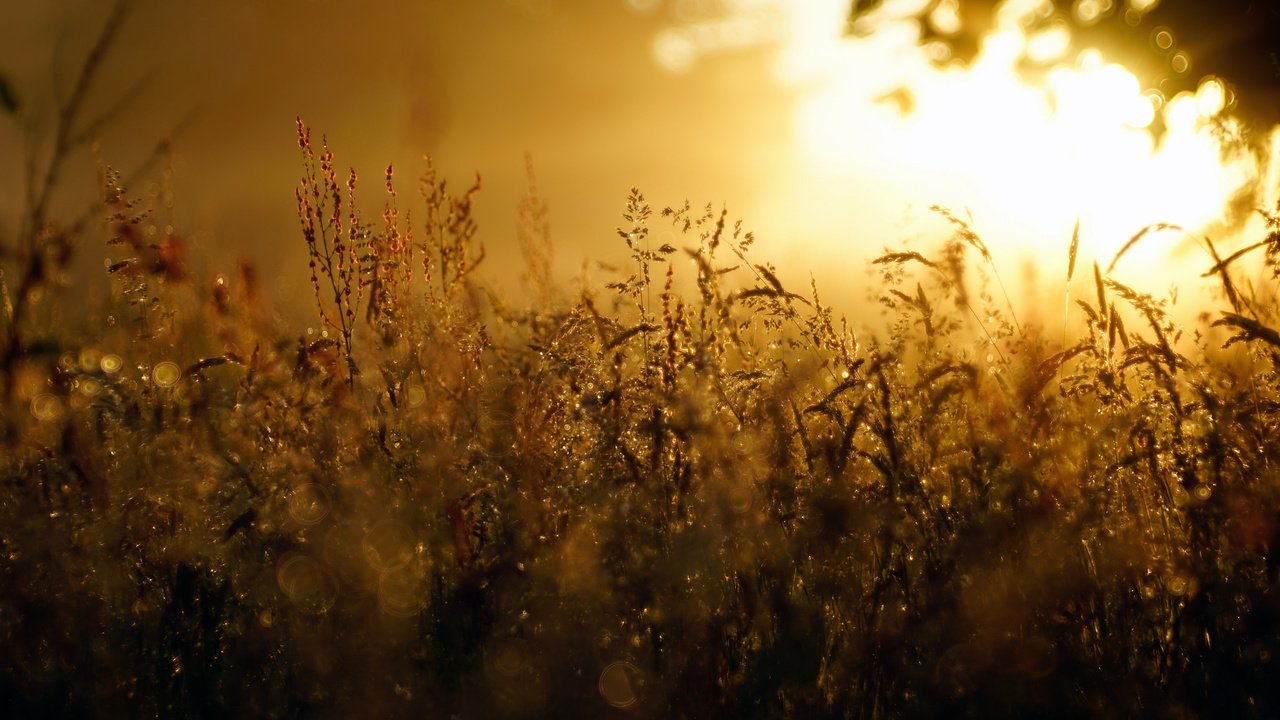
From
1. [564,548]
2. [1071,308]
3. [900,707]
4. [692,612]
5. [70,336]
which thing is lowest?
[900,707]

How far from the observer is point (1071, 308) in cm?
269

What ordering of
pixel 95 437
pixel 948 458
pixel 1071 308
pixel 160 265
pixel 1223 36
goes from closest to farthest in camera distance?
pixel 948 458 → pixel 95 437 → pixel 1071 308 → pixel 160 265 → pixel 1223 36

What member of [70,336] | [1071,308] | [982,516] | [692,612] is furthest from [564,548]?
[70,336]

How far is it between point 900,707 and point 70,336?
358cm

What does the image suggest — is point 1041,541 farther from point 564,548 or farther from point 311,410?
point 311,410

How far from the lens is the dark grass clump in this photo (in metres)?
1.92

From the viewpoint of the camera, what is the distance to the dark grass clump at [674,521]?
6.31ft

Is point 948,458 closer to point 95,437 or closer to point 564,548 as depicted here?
point 564,548

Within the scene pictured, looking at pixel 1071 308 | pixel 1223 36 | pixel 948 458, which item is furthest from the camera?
pixel 1223 36

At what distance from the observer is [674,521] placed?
2.09m

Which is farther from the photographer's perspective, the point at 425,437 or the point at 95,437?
the point at 95,437

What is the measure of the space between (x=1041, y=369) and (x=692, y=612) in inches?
39.3

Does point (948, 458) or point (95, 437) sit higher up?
point (95, 437)

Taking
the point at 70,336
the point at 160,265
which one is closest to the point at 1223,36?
the point at 160,265
